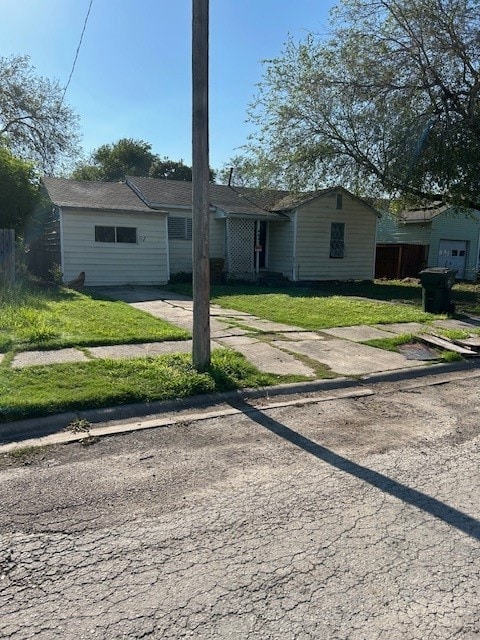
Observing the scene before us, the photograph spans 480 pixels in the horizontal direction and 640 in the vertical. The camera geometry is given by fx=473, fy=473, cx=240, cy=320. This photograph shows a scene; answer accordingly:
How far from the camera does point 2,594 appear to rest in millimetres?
2199

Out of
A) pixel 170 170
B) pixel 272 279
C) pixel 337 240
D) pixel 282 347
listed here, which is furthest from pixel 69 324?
pixel 170 170

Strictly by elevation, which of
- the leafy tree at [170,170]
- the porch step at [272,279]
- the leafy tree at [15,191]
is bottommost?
the porch step at [272,279]

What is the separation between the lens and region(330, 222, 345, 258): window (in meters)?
20.2

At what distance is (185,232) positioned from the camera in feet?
59.5

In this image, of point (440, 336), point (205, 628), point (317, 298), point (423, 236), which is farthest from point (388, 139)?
point (205, 628)

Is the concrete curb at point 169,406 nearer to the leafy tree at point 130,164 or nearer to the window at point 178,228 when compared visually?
the window at point 178,228

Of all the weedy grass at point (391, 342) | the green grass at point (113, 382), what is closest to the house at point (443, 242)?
the weedy grass at point (391, 342)

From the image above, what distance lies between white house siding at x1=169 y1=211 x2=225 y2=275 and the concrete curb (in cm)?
1282

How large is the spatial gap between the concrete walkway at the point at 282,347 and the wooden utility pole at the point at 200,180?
975mm

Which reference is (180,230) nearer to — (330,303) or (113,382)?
(330,303)

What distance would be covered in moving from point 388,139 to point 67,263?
1123cm

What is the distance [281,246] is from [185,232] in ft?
13.8

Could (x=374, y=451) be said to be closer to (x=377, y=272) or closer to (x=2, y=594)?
(x=2, y=594)

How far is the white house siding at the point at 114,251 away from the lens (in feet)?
50.5
